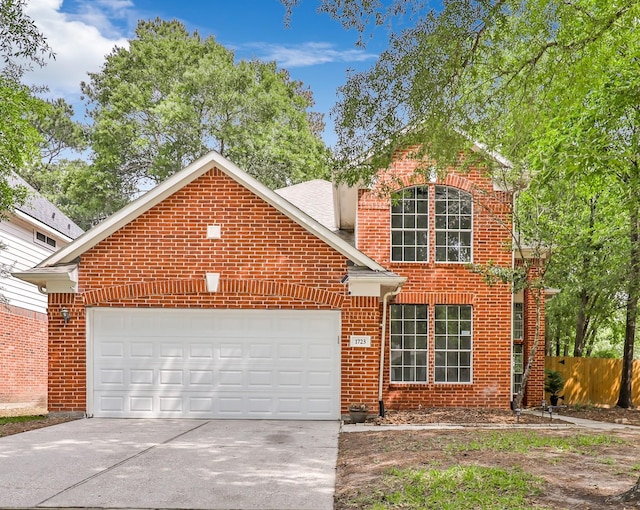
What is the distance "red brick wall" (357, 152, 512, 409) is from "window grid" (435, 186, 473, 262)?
0.18m

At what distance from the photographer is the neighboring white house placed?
20.2 metres

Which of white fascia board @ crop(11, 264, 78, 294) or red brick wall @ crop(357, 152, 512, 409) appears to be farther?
red brick wall @ crop(357, 152, 512, 409)

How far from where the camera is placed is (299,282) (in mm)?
14133

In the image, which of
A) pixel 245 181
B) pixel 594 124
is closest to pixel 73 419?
pixel 245 181

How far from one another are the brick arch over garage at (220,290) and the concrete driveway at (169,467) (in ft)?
8.34

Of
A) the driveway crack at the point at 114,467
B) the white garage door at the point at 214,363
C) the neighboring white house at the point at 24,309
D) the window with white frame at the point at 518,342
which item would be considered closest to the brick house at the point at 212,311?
the white garage door at the point at 214,363

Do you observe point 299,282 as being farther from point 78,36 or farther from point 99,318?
point 78,36

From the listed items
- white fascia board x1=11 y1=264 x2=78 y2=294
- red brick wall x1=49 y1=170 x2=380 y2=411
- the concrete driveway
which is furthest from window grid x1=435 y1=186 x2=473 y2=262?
white fascia board x1=11 y1=264 x2=78 y2=294

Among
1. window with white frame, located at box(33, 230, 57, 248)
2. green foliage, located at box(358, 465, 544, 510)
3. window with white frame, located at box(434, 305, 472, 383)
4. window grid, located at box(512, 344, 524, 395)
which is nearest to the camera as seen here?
green foliage, located at box(358, 465, 544, 510)

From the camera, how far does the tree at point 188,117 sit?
112 ft

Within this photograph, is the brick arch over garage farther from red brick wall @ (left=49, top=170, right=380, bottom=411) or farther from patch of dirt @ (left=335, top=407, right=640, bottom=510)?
patch of dirt @ (left=335, top=407, right=640, bottom=510)

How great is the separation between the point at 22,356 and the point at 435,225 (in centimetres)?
1276

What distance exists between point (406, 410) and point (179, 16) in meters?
30.1

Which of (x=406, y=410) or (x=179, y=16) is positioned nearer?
(x=406, y=410)
